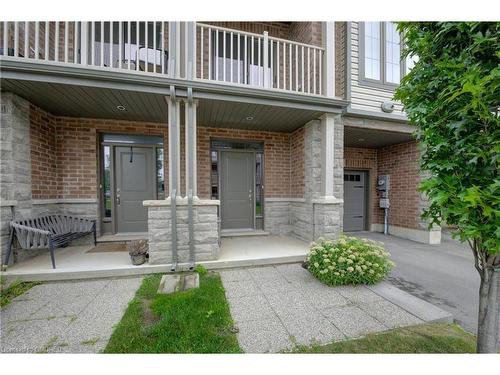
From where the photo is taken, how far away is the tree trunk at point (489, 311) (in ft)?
4.96

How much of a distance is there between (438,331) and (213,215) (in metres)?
2.92

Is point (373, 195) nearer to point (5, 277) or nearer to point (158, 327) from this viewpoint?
point (158, 327)

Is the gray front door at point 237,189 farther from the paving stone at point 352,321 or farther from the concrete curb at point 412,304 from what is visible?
the paving stone at point 352,321

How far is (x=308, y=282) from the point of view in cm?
304

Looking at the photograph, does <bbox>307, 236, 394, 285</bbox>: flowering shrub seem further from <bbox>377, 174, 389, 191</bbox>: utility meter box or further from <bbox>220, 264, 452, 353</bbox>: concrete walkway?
<bbox>377, 174, 389, 191</bbox>: utility meter box

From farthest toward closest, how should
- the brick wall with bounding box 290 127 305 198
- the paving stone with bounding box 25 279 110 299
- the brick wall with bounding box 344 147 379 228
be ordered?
the brick wall with bounding box 344 147 379 228 → the brick wall with bounding box 290 127 305 198 → the paving stone with bounding box 25 279 110 299

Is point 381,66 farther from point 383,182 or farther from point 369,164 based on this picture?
point 383,182

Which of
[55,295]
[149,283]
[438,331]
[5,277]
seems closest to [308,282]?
[438,331]

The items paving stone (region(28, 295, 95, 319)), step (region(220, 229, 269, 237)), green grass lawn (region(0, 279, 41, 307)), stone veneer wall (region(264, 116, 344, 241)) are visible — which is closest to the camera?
paving stone (region(28, 295, 95, 319))

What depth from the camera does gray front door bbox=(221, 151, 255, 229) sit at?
5.20m

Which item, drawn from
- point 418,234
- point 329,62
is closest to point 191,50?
point 329,62

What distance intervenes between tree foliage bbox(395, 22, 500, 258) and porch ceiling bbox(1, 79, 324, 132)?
2.47 metres

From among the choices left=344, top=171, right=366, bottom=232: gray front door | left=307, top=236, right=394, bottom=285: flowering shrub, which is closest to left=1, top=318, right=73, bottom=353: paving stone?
left=307, top=236, right=394, bottom=285: flowering shrub

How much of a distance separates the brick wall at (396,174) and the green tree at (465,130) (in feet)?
15.2
